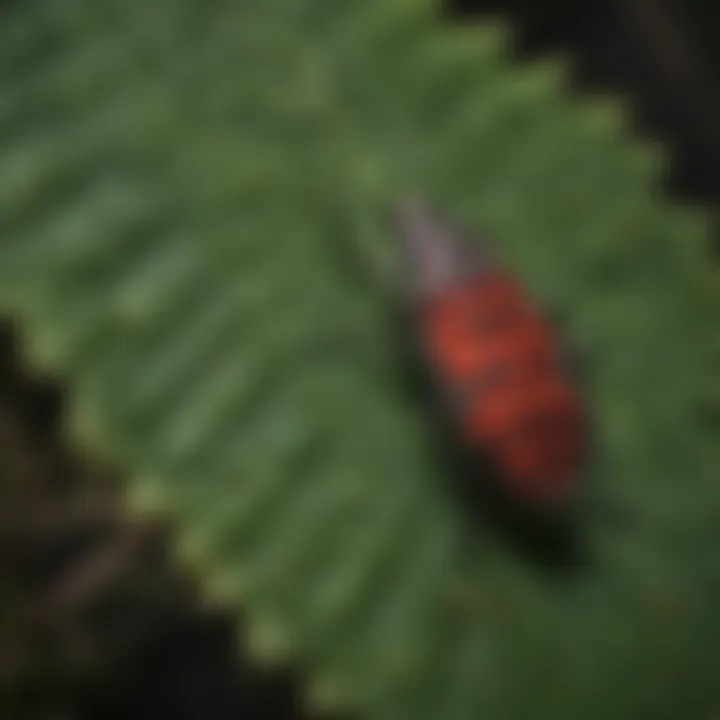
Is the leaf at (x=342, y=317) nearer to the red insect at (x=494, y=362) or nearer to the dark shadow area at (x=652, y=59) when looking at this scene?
the red insect at (x=494, y=362)

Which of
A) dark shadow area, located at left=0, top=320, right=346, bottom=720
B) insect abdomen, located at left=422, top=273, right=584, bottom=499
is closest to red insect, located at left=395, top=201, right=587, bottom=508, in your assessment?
insect abdomen, located at left=422, top=273, right=584, bottom=499

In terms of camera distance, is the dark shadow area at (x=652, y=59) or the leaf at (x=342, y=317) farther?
the dark shadow area at (x=652, y=59)

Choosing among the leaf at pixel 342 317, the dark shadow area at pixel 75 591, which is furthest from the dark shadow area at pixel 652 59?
the dark shadow area at pixel 75 591

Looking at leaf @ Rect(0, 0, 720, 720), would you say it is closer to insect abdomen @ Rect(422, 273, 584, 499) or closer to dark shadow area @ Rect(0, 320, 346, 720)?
insect abdomen @ Rect(422, 273, 584, 499)

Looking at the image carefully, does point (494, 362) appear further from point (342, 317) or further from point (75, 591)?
point (75, 591)

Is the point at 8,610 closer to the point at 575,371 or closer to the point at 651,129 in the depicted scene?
the point at 575,371

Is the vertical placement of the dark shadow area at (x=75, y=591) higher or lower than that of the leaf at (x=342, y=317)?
lower
